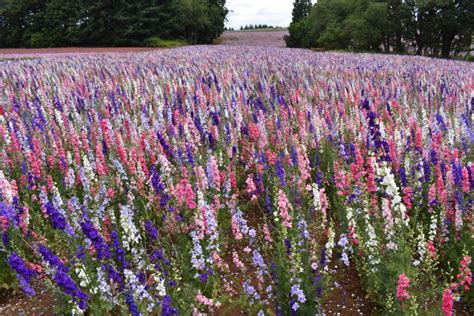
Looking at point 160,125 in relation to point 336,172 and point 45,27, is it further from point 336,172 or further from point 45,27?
point 45,27

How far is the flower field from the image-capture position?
266 centimetres

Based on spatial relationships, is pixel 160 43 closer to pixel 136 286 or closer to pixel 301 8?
pixel 301 8

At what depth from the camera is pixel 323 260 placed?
274 centimetres

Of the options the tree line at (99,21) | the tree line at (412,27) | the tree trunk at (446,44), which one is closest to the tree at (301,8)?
the tree line at (99,21)

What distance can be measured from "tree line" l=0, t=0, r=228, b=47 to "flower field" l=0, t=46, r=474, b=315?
41760 millimetres

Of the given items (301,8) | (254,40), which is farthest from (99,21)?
(301,8)

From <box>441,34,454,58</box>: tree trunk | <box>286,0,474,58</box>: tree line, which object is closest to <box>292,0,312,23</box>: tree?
<box>286,0,474,58</box>: tree line

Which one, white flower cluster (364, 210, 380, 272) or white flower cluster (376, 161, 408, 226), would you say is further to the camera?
white flower cluster (364, 210, 380, 272)

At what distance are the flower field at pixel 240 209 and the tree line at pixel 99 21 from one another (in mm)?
41760

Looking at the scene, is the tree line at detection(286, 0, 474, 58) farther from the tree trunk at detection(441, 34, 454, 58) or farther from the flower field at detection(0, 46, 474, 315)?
the flower field at detection(0, 46, 474, 315)

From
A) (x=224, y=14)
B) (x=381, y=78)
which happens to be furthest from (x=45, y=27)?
(x=381, y=78)

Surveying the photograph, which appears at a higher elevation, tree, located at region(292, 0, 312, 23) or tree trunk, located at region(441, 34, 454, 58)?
tree, located at region(292, 0, 312, 23)

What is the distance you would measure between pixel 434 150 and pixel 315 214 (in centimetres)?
127

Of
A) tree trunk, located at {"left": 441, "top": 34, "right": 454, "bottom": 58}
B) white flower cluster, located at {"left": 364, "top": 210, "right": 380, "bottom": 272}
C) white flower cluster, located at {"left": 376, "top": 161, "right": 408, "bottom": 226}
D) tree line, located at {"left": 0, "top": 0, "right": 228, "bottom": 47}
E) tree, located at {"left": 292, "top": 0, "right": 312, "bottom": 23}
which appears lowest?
white flower cluster, located at {"left": 364, "top": 210, "right": 380, "bottom": 272}
